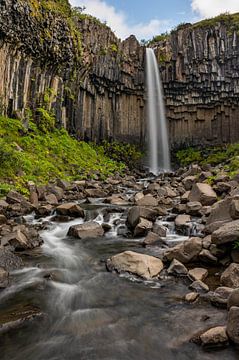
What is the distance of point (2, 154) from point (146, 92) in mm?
21185

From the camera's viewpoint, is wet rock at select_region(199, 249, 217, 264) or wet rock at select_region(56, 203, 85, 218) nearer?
wet rock at select_region(199, 249, 217, 264)

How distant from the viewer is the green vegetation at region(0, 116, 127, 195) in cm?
1466

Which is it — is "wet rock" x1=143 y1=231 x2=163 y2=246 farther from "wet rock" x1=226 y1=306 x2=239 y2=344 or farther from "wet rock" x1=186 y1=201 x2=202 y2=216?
"wet rock" x1=226 y1=306 x2=239 y2=344

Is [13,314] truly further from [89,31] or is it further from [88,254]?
[89,31]

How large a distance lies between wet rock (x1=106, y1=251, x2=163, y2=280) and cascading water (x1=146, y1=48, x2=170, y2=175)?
25314 mm

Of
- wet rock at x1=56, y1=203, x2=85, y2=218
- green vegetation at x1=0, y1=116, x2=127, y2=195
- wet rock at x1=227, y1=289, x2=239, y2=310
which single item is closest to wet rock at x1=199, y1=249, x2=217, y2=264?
wet rock at x1=227, y1=289, x2=239, y2=310

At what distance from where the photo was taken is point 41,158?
1875 centimetres

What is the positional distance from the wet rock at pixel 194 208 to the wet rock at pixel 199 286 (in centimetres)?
504

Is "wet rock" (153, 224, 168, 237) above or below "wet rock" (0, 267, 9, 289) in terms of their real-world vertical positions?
above

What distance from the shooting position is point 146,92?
3247cm

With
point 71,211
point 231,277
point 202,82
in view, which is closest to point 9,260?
point 231,277

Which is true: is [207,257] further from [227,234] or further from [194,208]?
[194,208]

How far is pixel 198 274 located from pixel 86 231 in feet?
13.2

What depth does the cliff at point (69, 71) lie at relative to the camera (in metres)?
20.1
